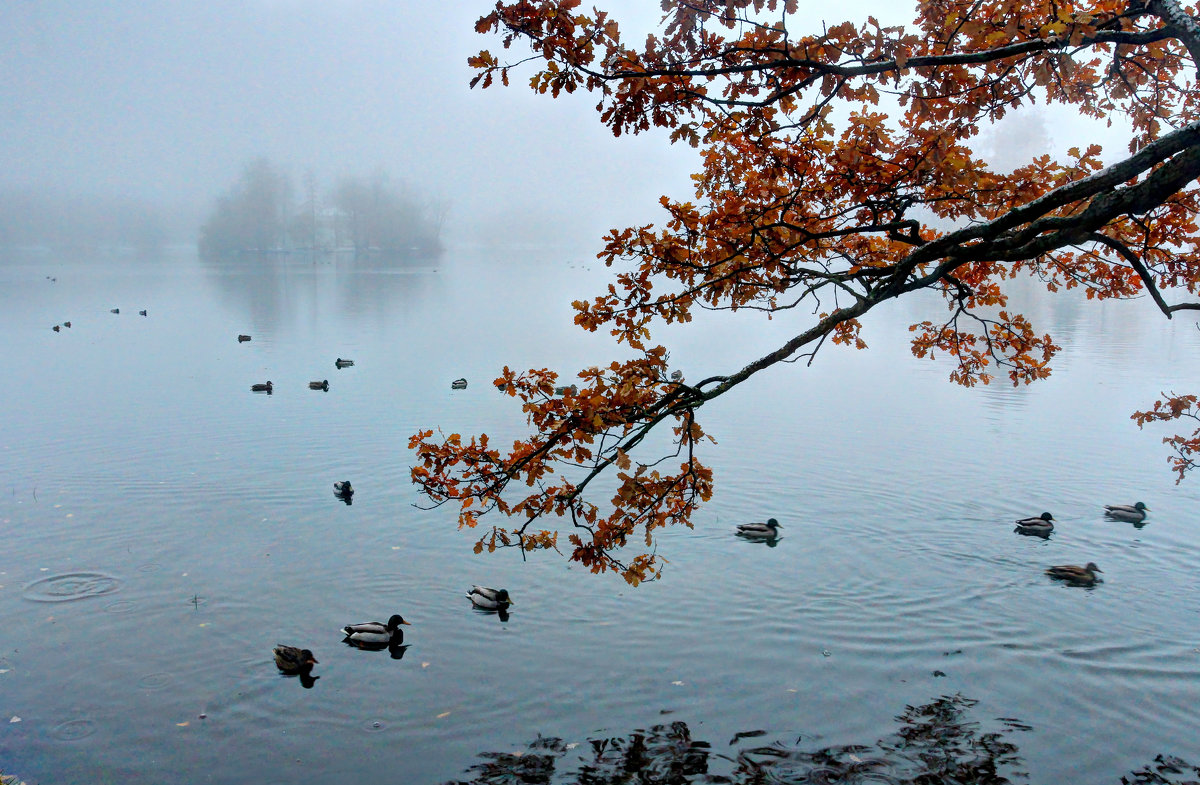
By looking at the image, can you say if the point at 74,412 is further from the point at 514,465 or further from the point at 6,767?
the point at 514,465

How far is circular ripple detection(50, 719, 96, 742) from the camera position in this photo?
8.52 meters

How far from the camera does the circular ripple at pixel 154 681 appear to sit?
9562mm

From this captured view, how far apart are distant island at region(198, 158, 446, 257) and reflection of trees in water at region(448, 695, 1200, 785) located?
551ft

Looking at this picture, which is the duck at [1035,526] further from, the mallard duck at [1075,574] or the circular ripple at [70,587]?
the circular ripple at [70,587]

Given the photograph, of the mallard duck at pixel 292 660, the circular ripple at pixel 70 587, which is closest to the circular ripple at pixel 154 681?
the mallard duck at pixel 292 660

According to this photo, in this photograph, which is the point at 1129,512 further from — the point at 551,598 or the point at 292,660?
the point at 292,660

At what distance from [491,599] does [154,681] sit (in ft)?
14.0

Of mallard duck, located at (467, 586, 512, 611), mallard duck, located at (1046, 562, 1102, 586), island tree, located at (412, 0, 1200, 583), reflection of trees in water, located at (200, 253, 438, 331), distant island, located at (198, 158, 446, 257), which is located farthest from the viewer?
distant island, located at (198, 158, 446, 257)

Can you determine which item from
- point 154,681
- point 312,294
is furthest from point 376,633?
point 312,294

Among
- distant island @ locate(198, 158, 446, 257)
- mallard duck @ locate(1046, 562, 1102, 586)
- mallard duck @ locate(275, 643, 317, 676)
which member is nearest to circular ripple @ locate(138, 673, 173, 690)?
mallard duck @ locate(275, 643, 317, 676)

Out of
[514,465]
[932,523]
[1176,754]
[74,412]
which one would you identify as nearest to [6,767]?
[514,465]

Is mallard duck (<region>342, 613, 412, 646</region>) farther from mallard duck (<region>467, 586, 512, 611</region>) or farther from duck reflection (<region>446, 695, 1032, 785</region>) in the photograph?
duck reflection (<region>446, 695, 1032, 785</region>)

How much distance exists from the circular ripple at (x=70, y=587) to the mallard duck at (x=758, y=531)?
32.8 ft

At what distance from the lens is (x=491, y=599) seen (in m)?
11.7
